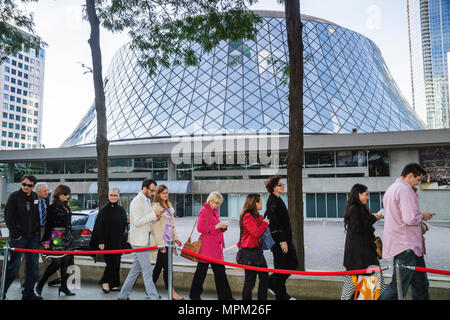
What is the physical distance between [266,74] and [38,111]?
86.5 metres

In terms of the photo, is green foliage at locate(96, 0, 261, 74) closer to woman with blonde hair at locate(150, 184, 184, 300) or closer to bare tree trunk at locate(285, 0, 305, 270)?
bare tree trunk at locate(285, 0, 305, 270)

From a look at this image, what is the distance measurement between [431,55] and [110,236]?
357 ft

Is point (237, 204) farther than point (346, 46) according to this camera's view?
No

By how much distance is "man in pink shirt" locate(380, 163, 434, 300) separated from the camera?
3.28 m

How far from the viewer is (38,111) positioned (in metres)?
94.7

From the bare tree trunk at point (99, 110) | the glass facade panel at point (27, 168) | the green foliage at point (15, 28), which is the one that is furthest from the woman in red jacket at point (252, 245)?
the glass facade panel at point (27, 168)

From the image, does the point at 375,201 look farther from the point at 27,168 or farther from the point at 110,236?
the point at 27,168

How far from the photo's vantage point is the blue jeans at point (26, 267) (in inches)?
172

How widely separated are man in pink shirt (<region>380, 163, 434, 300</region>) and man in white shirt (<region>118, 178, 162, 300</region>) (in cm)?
280

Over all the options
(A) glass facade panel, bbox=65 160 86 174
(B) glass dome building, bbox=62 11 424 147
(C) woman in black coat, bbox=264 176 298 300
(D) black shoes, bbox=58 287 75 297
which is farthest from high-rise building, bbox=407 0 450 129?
(D) black shoes, bbox=58 287 75 297

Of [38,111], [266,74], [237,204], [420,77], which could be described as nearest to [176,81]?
[266,74]

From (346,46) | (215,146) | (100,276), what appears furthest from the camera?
(346,46)

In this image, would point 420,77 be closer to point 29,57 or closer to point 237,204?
point 237,204

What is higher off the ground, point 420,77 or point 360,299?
point 420,77
